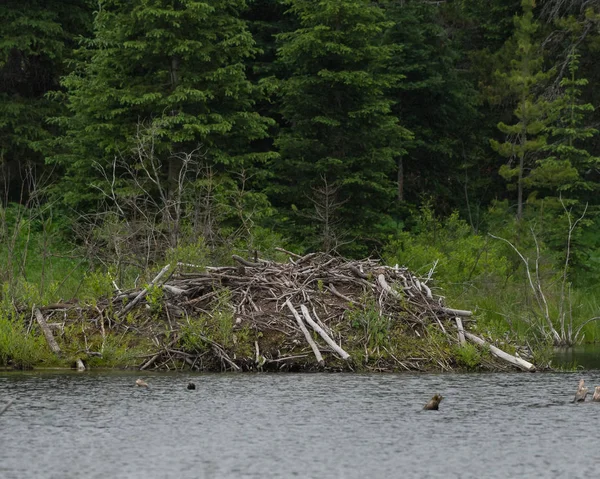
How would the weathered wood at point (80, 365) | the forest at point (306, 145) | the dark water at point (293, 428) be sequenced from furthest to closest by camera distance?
the forest at point (306, 145) < the weathered wood at point (80, 365) < the dark water at point (293, 428)

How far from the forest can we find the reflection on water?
0.37m

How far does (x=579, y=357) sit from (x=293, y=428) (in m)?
8.97

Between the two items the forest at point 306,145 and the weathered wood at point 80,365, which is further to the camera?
the forest at point 306,145

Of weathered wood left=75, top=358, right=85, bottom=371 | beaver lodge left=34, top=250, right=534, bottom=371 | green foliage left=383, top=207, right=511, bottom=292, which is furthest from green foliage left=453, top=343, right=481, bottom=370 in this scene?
green foliage left=383, top=207, right=511, bottom=292

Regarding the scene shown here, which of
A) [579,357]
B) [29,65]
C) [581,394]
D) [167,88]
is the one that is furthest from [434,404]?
[29,65]

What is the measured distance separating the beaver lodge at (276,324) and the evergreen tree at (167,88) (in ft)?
29.4

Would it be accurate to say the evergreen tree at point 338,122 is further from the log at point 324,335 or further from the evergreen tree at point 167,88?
the log at point 324,335

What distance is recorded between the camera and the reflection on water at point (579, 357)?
16344mm

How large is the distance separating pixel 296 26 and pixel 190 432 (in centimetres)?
2103

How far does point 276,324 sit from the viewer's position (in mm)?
14898

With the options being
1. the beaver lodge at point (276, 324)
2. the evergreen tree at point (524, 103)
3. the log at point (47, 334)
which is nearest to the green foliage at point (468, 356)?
the beaver lodge at point (276, 324)

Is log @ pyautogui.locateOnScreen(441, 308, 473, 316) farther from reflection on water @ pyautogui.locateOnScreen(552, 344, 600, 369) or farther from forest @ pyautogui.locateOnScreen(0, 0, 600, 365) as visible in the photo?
reflection on water @ pyautogui.locateOnScreen(552, 344, 600, 369)

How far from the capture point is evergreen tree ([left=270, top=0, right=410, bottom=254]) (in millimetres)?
25438

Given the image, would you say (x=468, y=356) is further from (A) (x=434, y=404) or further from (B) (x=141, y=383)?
(B) (x=141, y=383)
